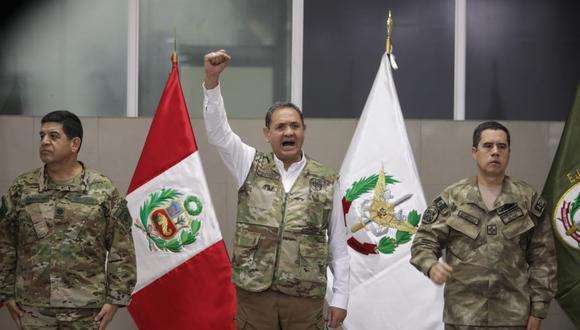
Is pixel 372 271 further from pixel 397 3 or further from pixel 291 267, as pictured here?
pixel 397 3

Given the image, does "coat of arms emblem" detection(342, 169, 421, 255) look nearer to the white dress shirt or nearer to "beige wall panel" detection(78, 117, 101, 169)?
the white dress shirt

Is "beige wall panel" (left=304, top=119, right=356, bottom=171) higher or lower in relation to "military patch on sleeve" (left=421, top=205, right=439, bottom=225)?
higher

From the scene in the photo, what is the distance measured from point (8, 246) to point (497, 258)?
91.7 inches

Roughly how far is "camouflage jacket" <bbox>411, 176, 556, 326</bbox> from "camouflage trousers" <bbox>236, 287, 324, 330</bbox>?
58 cm

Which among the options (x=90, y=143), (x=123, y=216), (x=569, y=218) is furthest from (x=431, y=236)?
(x=90, y=143)

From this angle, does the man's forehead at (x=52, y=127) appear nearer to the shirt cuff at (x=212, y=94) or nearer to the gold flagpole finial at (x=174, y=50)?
the shirt cuff at (x=212, y=94)

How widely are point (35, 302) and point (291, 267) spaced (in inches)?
47.6

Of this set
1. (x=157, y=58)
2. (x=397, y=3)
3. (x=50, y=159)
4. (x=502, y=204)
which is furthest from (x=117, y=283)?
(x=397, y=3)

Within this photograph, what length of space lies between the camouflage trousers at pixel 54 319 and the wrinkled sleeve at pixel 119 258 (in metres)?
0.16

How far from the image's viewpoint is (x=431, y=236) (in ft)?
13.0

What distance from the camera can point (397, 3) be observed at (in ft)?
21.1

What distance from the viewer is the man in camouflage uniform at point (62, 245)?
12.5 feet

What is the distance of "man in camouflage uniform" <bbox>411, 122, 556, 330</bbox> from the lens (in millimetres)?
3820

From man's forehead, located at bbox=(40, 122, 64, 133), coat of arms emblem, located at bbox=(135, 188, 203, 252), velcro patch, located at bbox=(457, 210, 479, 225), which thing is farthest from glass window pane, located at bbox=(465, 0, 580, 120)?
man's forehead, located at bbox=(40, 122, 64, 133)
